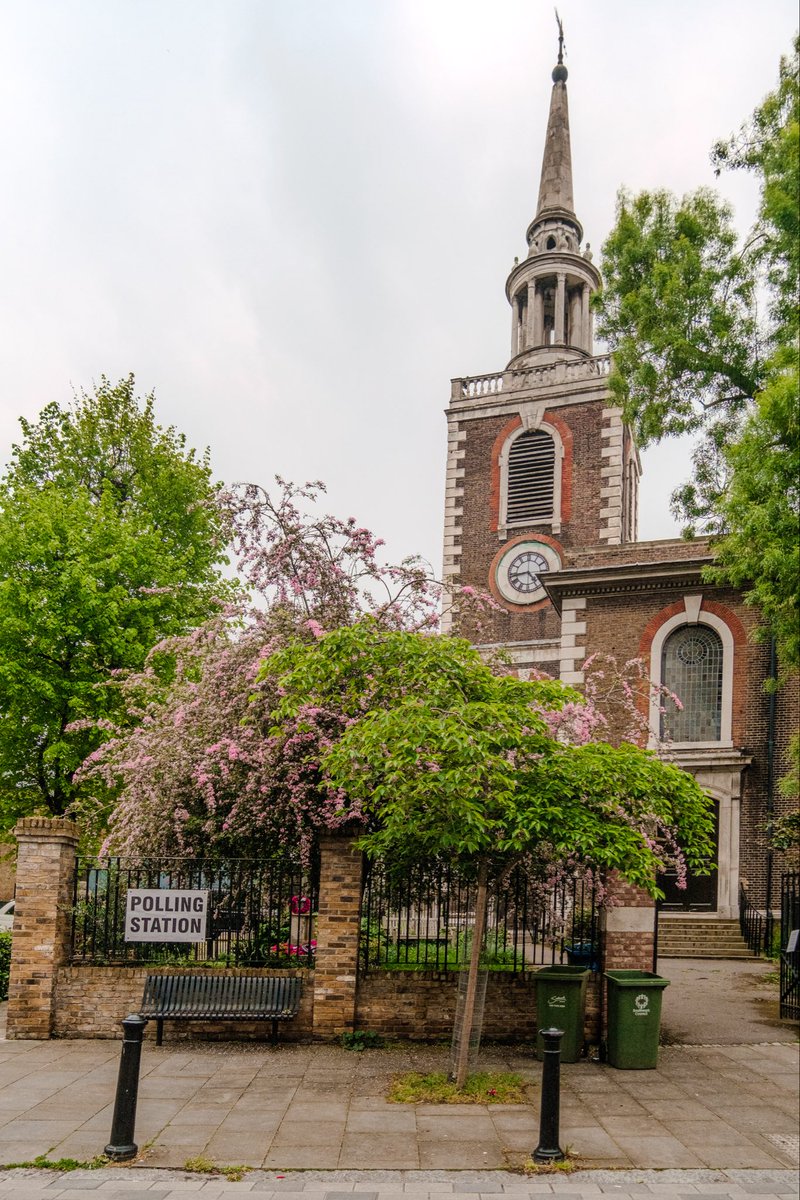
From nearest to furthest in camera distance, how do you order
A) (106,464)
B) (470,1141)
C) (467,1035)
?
(470,1141), (467,1035), (106,464)

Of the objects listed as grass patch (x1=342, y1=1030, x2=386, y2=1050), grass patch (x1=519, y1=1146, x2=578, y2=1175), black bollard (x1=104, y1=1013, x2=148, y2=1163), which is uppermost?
black bollard (x1=104, y1=1013, x2=148, y2=1163)

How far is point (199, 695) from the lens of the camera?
1322 centimetres

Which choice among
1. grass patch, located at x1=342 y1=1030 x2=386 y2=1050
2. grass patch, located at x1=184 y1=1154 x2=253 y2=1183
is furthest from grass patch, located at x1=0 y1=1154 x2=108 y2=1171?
grass patch, located at x1=342 y1=1030 x2=386 y2=1050

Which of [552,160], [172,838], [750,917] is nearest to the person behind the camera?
[172,838]

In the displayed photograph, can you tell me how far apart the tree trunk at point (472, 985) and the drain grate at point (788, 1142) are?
2.47m

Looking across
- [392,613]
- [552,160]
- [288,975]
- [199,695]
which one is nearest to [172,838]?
[199,695]

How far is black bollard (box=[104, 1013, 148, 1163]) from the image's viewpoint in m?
6.93

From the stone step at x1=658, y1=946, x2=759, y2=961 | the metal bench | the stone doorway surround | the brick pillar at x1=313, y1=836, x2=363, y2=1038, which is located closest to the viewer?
the metal bench

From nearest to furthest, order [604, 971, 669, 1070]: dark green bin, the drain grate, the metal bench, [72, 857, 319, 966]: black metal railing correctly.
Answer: the drain grate, [604, 971, 669, 1070]: dark green bin, the metal bench, [72, 857, 319, 966]: black metal railing

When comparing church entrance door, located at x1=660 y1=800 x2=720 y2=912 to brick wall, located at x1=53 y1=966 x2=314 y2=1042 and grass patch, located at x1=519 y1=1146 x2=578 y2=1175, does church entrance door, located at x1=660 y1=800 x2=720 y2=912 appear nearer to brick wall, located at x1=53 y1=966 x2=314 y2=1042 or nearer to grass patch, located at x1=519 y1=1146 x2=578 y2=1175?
brick wall, located at x1=53 y1=966 x2=314 y2=1042

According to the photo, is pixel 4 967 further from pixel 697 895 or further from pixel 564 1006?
pixel 697 895

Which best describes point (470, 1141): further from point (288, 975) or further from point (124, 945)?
point (124, 945)

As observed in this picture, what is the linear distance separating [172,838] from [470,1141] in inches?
270

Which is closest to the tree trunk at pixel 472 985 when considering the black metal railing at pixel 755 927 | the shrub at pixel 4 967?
the shrub at pixel 4 967
